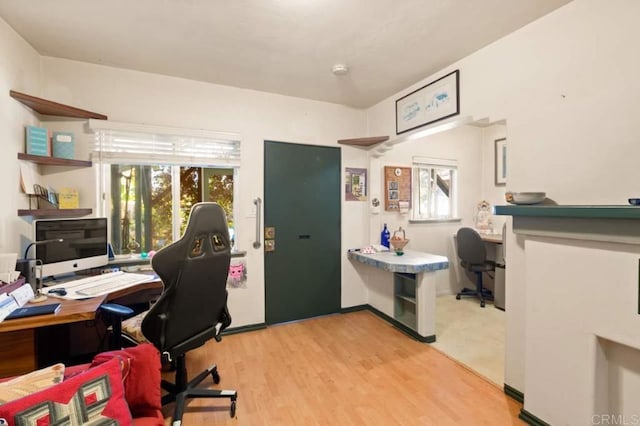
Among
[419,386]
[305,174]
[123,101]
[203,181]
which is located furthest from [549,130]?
[123,101]

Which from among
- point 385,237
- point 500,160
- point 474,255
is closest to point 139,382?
point 385,237

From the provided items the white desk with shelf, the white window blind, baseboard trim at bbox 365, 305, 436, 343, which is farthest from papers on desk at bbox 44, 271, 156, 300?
baseboard trim at bbox 365, 305, 436, 343

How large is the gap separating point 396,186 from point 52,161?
3.52 metres

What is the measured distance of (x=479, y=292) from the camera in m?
3.99

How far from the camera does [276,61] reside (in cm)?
248

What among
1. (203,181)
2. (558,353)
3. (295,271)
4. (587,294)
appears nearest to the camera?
(587,294)

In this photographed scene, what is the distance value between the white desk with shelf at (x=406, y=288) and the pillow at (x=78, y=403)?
2311mm

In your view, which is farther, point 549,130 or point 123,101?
point 123,101

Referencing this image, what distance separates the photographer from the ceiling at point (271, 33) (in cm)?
179

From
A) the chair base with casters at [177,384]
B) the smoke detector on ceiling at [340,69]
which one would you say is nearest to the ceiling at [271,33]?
the smoke detector on ceiling at [340,69]

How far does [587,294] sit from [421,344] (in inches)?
62.7

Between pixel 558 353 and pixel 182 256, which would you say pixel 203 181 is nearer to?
pixel 182 256

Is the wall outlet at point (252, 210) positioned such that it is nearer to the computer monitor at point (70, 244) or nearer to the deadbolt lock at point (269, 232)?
the deadbolt lock at point (269, 232)

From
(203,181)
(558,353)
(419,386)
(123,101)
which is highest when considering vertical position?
(123,101)
